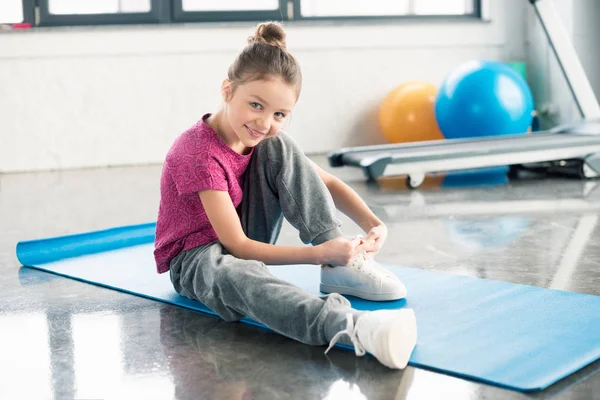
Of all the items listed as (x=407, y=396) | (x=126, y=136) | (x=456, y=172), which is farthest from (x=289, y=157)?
(x=126, y=136)

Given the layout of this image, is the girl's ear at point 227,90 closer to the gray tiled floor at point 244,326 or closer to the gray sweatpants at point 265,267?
the gray sweatpants at point 265,267

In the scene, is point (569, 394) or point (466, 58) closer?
point (569, 394)

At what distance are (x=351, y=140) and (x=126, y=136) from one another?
4.89 ft

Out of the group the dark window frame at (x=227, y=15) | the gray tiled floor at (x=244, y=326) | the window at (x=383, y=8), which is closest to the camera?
the gray tiled floor at (x=244, y=326)

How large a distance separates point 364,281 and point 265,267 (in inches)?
9.8

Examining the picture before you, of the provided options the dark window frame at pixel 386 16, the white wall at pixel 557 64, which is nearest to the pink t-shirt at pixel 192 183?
the dark window frame at pixel 386 16

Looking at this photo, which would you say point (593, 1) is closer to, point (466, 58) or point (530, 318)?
point (466, 58)

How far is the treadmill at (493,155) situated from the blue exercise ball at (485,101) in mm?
196

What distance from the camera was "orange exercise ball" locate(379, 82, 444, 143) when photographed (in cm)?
468

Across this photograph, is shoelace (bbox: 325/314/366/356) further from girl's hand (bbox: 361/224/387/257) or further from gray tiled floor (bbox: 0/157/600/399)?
girl's hand (bbox: 361/224/387/257)

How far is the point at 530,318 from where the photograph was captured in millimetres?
1570

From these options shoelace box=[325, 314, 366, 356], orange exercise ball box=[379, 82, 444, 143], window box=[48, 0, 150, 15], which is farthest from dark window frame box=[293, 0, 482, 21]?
shoelace box=[325, 314, 366, 356]

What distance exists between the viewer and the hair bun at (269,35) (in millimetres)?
1683

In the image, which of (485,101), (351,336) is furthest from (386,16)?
(351,336)
